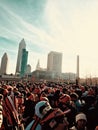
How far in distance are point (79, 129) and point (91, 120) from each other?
4.82 ft

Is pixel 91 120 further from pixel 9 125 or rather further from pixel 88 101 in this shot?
pixel 9 125

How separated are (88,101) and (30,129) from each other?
3.96 metres

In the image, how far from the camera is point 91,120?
18.9ft

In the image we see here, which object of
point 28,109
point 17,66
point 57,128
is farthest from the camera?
point 17,66

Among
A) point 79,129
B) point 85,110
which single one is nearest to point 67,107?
point 85,110

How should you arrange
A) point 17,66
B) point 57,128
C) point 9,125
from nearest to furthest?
point 57,128 < point 9,125 < point 17,66

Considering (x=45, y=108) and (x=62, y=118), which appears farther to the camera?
(x=45, y=108)

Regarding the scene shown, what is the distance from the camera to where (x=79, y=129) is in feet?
14.4

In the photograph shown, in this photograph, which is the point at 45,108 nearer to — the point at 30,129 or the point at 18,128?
the point at 30,129

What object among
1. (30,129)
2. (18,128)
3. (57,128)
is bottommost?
(18,128)

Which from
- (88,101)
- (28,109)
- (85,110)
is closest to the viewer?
(85,110)

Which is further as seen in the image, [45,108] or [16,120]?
[16,120]

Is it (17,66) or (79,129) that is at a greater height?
(17,66)

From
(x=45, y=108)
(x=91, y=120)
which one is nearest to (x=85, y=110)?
(x=91, y=120)
